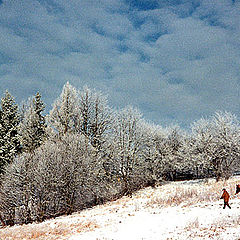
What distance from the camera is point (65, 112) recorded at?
28703mm

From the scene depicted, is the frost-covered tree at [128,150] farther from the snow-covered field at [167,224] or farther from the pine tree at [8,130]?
the pine tree at [8,130]

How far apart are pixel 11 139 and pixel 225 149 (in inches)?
1140

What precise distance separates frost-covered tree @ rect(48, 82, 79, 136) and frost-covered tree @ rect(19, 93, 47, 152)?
190cm

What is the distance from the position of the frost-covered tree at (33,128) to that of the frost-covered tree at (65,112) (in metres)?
1.90

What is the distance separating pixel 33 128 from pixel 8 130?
336 centimetres

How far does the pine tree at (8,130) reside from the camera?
28.4 metres

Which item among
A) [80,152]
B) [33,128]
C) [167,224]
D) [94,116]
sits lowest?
[167,224]

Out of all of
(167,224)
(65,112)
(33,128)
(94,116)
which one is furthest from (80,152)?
(167,224)

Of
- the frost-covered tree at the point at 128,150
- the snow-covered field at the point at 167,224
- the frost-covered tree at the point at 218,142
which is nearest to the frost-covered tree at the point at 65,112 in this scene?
the frost-covered tree at the point at 128,150

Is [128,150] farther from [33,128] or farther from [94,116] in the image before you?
[33,128]

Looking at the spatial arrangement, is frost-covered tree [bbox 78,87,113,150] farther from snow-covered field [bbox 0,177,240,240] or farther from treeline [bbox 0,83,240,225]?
snow-covered field [bbox 0,177,240,240]

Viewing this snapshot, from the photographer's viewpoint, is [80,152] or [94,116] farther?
[94,116]

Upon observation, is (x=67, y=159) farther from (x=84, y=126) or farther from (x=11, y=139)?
(x=11, y=139)

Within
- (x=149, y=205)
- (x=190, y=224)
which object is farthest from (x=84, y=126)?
(x=190, y=224)
